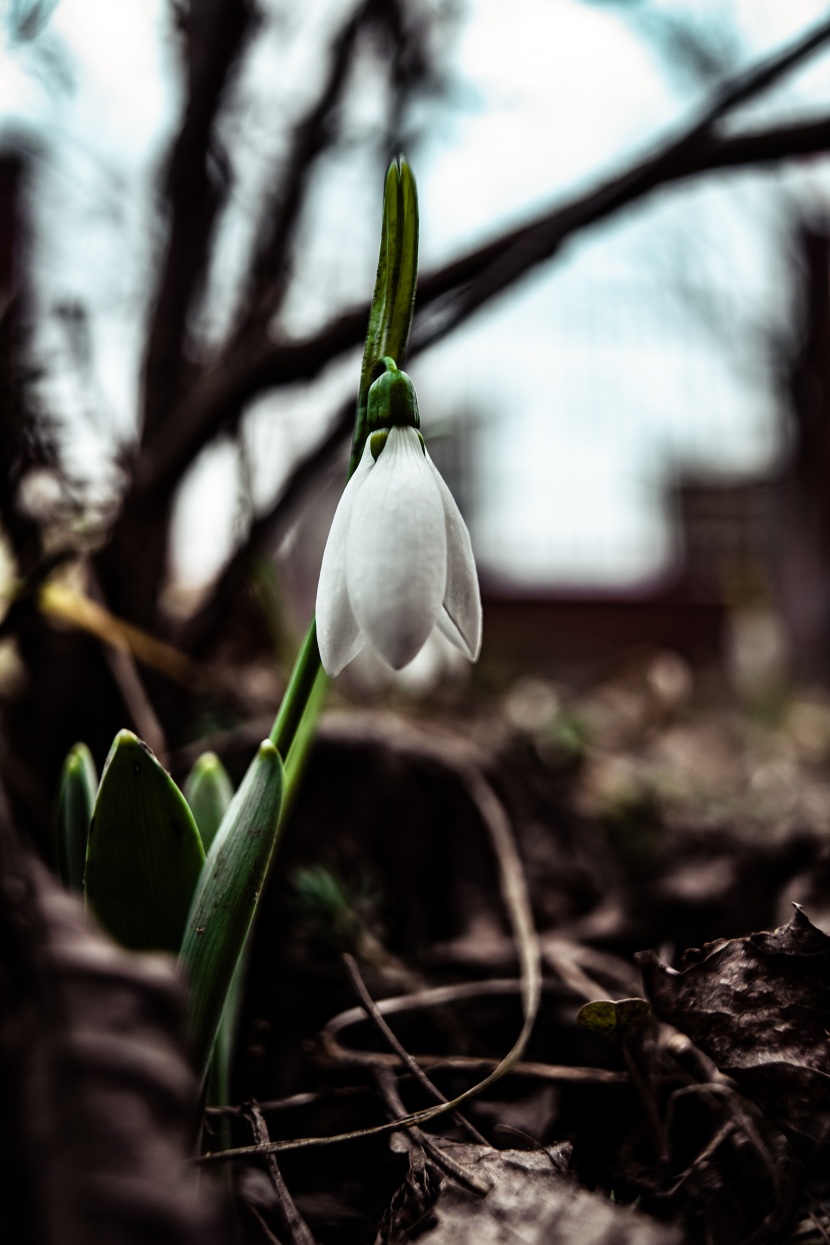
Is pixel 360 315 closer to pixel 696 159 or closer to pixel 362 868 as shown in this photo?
pixel 696 159

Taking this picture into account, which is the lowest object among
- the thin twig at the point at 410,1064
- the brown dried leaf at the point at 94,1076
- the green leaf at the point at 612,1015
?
the thin twig at the point at 410,1064

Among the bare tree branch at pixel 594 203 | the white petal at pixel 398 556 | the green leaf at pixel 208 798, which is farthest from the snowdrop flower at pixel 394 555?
the bare tree branch at pixel 594 203

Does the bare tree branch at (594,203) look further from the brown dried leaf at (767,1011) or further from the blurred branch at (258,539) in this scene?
the brown dried leaf at (767,1011)

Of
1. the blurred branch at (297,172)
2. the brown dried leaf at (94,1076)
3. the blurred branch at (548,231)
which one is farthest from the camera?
the blurred branch at (297,172)

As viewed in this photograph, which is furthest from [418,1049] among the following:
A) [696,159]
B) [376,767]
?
[696,159]

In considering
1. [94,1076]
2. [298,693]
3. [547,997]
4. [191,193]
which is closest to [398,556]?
[298,693]
